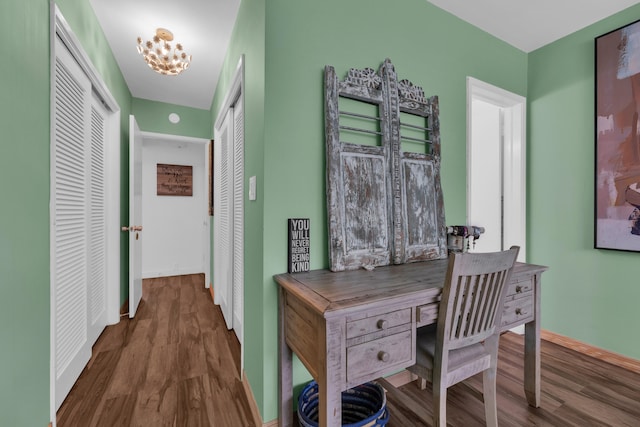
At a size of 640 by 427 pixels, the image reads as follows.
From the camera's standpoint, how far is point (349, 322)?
1041mm

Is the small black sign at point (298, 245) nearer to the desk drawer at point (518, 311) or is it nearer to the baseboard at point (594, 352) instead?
the desk drawer at point (518, 311)

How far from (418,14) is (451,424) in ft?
8.48

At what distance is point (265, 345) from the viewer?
4.69ft

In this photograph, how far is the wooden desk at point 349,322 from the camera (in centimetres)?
101

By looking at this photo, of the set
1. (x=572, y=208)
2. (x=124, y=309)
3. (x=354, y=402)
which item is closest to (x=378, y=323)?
(x=354, y=402)

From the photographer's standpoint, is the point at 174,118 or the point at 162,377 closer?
the point at 162,377

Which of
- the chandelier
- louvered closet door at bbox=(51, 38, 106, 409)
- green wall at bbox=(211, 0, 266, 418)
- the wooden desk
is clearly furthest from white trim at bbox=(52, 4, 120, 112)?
the wooden desk

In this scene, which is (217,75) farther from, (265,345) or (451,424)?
(451,424)

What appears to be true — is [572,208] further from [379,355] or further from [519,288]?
[379,355]

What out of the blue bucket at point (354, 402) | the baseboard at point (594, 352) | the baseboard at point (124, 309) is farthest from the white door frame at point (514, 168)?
the baseboard at point (124, 309)

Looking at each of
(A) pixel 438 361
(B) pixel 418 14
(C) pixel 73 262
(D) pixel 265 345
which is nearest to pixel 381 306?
(A) pixel 438 361

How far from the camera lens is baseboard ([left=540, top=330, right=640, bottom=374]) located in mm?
2020

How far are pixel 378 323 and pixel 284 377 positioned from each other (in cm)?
63

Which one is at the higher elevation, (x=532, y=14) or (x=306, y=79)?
(x=532, y=14)
